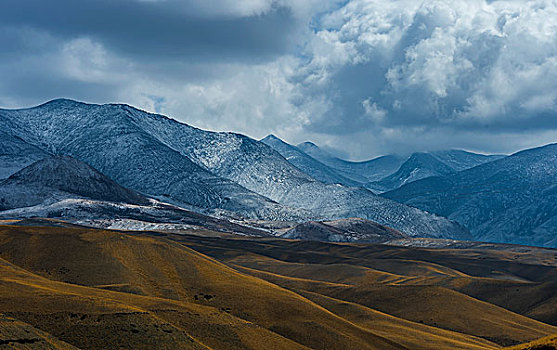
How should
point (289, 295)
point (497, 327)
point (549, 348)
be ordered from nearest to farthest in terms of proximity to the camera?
1. point (549, 348)
2. point (289, 295)
3. point (497, 327)

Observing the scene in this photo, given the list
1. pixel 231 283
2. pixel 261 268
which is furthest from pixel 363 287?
pixel 261 268

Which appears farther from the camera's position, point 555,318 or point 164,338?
point 555,318

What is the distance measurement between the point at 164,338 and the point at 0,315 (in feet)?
53.0

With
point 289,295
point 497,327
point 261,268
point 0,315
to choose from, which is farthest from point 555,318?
point 0,315

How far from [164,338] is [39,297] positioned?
15.7 metres

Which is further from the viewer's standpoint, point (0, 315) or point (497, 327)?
point (497, 327)

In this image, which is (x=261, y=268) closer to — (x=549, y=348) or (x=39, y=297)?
(x=39, y=297)

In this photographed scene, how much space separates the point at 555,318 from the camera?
422ft

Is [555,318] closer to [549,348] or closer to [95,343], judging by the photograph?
[549,348]

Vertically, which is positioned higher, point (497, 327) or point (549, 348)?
point (549, 348)

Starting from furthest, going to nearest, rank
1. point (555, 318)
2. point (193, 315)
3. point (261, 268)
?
point (261, 268) → point (555, 318) → point (193, 315)

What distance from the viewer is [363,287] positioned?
135m

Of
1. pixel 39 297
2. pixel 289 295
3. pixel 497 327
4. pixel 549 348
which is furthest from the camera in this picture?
pixel 497 327

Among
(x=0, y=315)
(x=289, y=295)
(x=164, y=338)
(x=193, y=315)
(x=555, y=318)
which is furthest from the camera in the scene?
(x=555, y=318)
